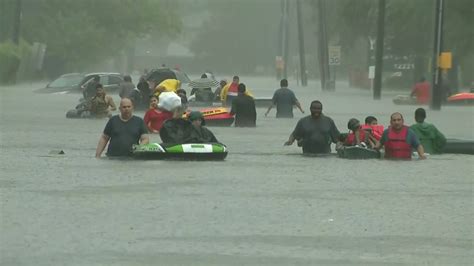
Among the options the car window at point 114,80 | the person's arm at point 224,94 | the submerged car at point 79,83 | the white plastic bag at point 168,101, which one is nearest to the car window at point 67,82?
the submerged car at point 79,83

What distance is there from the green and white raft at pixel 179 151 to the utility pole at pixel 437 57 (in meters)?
28.3

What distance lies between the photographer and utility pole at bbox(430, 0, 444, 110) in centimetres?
5169

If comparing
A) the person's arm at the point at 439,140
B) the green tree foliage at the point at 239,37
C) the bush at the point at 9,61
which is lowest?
the green tree foliage at the point at 239,37

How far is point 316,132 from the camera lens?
85.4 ft

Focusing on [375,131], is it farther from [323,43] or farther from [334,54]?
[323,43]

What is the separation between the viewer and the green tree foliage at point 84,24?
9519 centimetres

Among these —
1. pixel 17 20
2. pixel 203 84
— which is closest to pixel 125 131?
pixel 203 84

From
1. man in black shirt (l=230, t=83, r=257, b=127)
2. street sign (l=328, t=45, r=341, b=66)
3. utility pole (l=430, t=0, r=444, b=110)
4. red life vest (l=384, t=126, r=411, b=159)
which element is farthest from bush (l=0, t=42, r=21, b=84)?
red life vest (l=384, t=126, r=411, b=159)

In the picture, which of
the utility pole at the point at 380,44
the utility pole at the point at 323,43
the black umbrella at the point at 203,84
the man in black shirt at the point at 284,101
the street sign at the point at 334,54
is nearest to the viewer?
the man in black shirt at the point at 284,101

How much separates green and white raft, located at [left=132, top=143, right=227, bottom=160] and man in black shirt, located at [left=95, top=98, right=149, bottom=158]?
15cm

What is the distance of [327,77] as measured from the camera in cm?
8794

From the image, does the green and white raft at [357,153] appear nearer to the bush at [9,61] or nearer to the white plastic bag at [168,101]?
the white plastic bag at [168,101]

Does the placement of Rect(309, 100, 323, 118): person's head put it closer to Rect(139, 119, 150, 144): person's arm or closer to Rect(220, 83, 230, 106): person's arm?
Rect(139, 119, 150, 144): person's arm

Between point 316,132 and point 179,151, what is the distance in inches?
122
